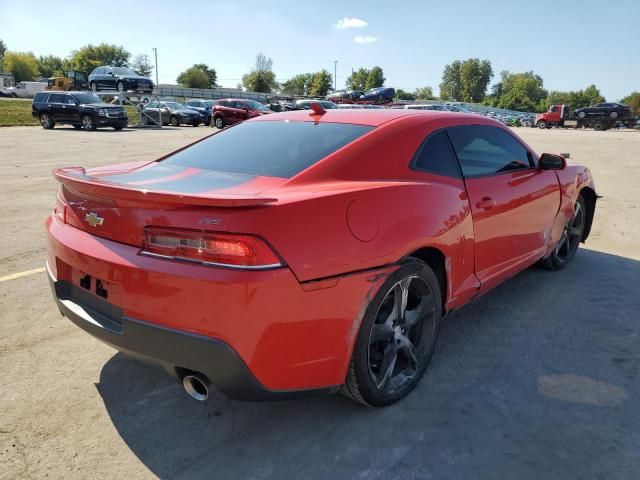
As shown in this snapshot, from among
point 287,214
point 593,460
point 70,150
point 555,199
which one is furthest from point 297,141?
point 70,150

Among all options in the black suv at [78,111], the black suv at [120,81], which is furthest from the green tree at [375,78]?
the black suv at [78,111]

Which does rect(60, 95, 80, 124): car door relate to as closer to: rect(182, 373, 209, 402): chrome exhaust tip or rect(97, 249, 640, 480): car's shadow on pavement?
rect(97, 249, 640, 480): car's shadow on pavement

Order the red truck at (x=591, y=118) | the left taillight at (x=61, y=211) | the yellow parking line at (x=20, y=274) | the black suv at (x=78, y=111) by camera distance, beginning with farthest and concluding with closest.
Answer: the red truck at (x=591, y=118)
the black suv at (x=78, y=111)
the yellow parking line at (x=20, y=274)
the left taillight at (x=61, y=211)

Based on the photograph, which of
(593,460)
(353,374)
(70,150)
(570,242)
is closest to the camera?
(593,460)

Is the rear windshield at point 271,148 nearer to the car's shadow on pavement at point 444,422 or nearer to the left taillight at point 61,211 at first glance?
the left taillight at point 61,211

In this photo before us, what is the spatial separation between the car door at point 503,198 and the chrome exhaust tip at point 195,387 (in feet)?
6.06

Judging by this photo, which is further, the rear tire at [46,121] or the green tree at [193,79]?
the green tree at [193,79]

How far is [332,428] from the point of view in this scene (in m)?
2.51

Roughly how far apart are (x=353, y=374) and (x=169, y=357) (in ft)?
2.82

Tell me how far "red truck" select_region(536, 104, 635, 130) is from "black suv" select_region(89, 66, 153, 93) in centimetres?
3606

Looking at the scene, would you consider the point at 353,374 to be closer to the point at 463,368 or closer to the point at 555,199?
the point at 463,368

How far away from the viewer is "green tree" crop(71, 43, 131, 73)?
11650cm

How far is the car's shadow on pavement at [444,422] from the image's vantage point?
88.5 inches

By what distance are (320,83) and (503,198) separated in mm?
121841
